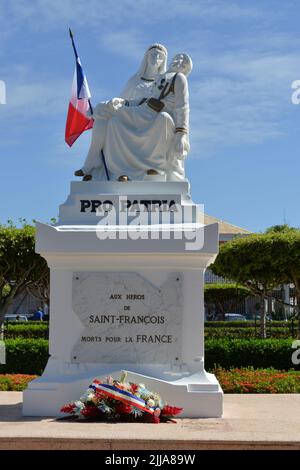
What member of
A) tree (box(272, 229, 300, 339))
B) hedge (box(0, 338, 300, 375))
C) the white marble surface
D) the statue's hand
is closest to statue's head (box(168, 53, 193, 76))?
the statue's hand

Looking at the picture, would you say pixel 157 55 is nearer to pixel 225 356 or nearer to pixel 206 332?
pixel 225 356

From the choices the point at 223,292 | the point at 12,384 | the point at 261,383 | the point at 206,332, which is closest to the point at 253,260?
the point at 206,332

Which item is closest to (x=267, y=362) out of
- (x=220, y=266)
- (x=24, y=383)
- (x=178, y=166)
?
(x=24, y=383)

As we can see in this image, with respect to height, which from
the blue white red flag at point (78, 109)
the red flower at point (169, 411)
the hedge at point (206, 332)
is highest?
the blue white red flag at point (78, 109)

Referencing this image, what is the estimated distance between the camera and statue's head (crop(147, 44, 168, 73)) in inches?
375

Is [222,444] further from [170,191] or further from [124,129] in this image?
[124,129]

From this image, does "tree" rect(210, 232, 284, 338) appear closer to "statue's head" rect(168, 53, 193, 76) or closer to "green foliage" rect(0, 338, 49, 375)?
"green foliage" rect(0, 338, 49, 375)

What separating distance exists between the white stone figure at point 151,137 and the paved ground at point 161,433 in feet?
9.97

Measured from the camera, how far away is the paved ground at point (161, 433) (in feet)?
19.6

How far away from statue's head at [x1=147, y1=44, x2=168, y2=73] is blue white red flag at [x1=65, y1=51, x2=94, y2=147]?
206 inches

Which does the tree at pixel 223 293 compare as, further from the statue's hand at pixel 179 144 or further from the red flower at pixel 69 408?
the red flower at pixel 69 408

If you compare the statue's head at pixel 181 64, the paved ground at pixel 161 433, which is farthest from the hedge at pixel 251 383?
the statue's head at pixel 181 64

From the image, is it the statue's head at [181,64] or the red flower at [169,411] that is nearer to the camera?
the red flower at [169,411]
